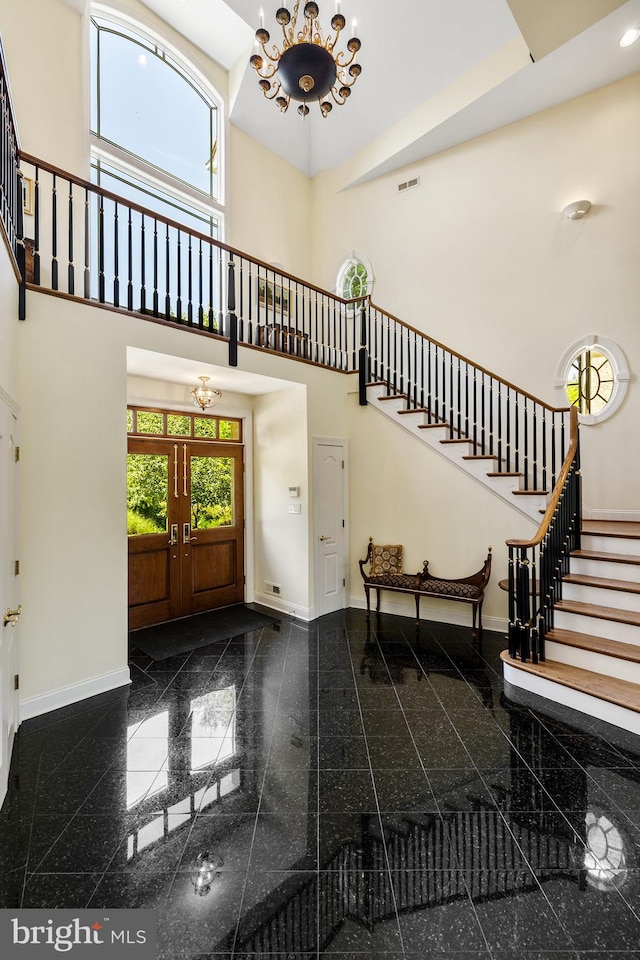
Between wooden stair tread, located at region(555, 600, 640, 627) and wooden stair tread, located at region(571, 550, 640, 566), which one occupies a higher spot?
wooden stair tread, located at region(571, 550, 640, 566)

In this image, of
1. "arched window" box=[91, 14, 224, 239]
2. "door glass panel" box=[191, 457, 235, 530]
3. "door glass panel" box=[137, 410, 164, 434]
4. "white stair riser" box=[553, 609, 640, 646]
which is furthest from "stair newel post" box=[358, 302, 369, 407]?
"white stair riser" box=[553, 609, 640, 646]

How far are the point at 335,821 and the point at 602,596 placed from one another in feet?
9.32

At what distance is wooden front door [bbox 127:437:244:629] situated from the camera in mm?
5094

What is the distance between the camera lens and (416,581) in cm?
521

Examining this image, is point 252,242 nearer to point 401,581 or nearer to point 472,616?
point 401,581

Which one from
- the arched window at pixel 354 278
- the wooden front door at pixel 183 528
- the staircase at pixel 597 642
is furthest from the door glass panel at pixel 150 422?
the staircase at pixel 597 642

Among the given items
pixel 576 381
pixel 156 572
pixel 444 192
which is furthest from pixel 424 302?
pixel 156 572

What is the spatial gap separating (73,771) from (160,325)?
3.47 meters

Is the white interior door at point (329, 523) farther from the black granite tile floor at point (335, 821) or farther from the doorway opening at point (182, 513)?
the black granite tile floor at point (335, 821)

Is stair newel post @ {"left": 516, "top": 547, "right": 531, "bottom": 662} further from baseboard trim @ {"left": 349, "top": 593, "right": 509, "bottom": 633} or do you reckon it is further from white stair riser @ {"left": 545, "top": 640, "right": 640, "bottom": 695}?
baseboard trim @ {"left": 349, "top": 593, "right": 509, "bottom": 633}

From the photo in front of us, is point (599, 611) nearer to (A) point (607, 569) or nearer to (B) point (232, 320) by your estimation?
(A) point (607, 569)

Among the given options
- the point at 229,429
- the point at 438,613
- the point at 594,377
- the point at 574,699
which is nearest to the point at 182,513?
the point at 229,429

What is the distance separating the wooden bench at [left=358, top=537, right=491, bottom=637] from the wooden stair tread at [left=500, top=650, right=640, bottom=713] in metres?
1.17

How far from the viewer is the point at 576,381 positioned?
5.44m
